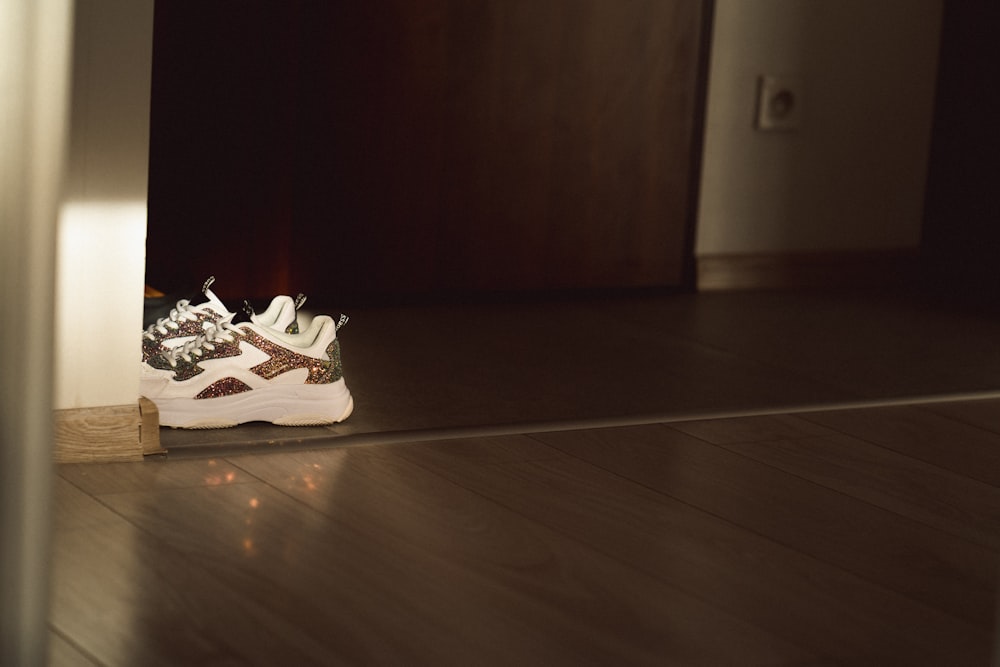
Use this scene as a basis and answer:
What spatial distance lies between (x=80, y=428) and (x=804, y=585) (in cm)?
76

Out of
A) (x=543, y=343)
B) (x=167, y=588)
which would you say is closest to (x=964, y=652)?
(x=167, y=588)

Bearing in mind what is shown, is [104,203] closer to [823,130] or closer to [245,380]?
[245,380]

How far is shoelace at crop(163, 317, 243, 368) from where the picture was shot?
62.2 inches

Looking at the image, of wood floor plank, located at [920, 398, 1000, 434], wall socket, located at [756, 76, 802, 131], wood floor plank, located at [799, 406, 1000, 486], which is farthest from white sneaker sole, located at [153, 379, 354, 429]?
wall socket, located at [756, 76, 802, 131]

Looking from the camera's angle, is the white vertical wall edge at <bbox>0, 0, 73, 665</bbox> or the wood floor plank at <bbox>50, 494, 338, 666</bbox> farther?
the wood floor plank at <bbox>50, 494, 338, 666</bbox>

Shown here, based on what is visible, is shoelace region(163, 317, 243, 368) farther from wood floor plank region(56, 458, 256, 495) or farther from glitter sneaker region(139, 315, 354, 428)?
wood floor plank region(56, 458, 256, 495)

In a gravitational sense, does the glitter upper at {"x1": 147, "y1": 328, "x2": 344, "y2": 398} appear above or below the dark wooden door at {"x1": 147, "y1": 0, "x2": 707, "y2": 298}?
below

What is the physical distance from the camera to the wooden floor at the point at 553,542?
40.2 inches

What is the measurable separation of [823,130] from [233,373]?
179 centimetres

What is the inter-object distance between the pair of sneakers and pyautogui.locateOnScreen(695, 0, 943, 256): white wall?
141 cm

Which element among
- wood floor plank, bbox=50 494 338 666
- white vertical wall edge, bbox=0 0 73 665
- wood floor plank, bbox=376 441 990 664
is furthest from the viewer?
wood floor plank, bbox=376 441 990 664

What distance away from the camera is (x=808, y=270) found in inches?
118

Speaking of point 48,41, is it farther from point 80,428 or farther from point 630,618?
point 80,428

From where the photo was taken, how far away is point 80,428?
143 cm
